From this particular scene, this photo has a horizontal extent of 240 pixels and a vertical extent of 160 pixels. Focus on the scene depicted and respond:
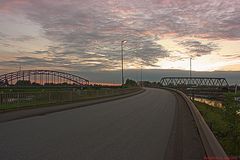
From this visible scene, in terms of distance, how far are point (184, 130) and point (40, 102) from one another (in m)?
16.2

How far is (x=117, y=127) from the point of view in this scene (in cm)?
1368

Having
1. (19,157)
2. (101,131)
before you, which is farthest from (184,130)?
(19,157)

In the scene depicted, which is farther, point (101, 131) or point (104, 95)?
point (104, 95)

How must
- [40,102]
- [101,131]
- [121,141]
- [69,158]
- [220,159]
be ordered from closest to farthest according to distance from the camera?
1. [220,159]
2. [69,158]
3. [121,141]
4. [101,131]
5. [40,102]

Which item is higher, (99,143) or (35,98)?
(35,98)

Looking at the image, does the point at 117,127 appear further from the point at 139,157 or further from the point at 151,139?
the point at 139,157

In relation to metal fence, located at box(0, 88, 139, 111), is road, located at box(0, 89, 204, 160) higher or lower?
lower

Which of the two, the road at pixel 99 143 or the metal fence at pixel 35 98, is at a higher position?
the metal fence at pixel 35 98

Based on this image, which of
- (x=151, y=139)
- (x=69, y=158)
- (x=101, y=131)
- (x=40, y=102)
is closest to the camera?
(x=69, y=158)

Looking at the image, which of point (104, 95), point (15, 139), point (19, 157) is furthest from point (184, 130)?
point (104, 95)

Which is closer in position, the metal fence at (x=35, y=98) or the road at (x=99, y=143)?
the road at (x=99, y=143)

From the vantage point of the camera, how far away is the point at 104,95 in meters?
45.7

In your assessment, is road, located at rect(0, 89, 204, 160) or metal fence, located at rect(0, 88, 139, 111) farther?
metal fence, located at rect(0, 88, 139, 111)

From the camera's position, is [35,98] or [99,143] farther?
[35,98]
